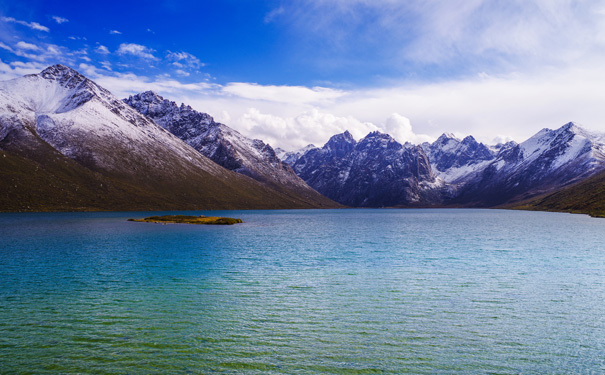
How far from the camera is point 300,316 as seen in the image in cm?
2948

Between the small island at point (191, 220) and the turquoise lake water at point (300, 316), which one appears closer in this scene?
the turquoise lake water at point (300, 316)

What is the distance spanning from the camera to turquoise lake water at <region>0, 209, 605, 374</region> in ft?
69.5

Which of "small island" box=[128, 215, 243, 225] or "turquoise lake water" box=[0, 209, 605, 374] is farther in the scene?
"small island" box=[128, 215, 243, 225]

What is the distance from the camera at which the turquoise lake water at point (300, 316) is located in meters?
21.2

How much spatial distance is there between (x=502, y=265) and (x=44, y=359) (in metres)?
51.3

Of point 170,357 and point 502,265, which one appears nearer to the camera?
point 170,357

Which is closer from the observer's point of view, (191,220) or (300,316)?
(300,316)

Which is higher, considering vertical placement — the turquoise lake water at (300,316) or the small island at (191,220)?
the small island at (191,220)

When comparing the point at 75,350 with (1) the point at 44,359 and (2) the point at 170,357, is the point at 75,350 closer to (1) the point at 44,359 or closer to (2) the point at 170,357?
(1) the point at 44,359

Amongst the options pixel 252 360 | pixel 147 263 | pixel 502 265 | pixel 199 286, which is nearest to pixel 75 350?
pixel 252 360

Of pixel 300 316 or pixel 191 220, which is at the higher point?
pixel 191 220

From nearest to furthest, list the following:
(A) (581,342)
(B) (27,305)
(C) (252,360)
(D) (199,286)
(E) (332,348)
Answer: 1. (C) (252,360)
2. (E) (332,348)
3. (A) (581,342)
4. (B) (27,305)
5. (D) (199,286)

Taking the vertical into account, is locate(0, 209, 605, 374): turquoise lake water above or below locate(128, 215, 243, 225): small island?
below

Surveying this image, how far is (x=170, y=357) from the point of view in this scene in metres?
21.4
